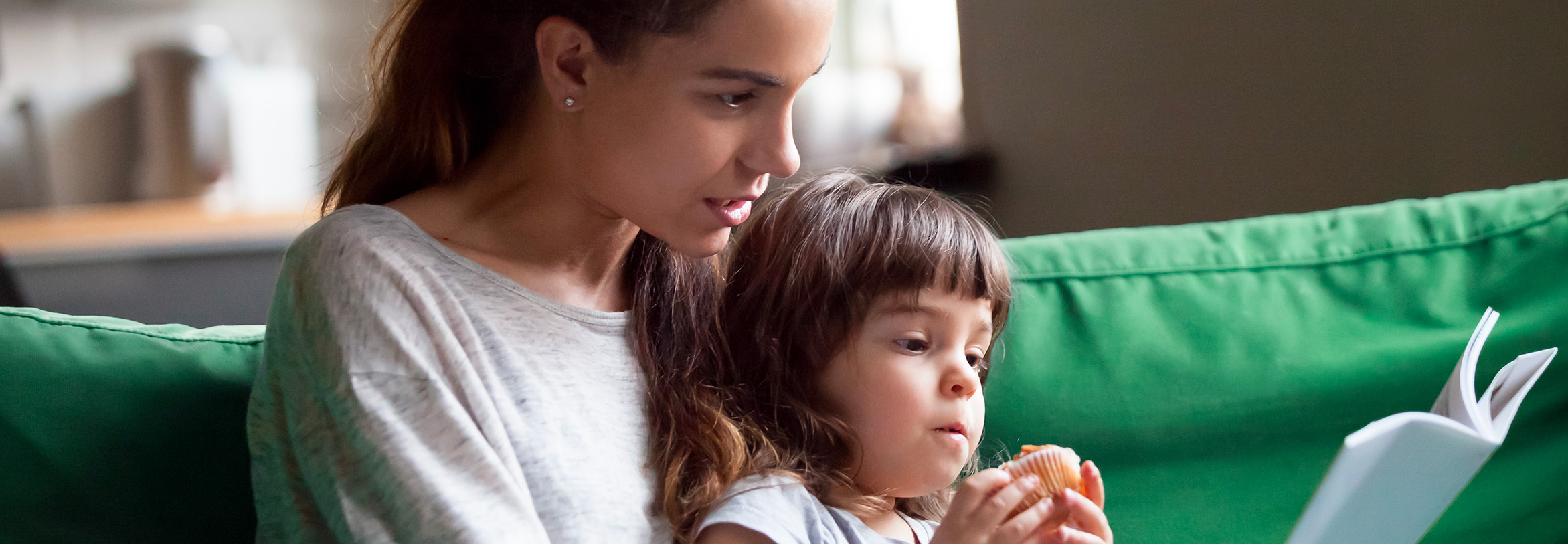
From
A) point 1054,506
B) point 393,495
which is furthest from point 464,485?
point 1054,506

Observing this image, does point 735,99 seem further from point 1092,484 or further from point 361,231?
point 1092,484

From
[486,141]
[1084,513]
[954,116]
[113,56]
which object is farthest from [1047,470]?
[113,56]

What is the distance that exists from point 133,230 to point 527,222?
230 centimetres

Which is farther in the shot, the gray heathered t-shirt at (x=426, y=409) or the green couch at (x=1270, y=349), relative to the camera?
the green couch at (x=1270, y=349)

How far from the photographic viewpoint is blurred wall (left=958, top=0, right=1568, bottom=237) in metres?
1.50

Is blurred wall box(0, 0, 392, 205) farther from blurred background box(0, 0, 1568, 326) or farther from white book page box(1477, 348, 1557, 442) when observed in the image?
white book page box(1477, 348, 1557, 442)

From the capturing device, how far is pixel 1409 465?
698 millimetres

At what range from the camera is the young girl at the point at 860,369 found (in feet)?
2.91

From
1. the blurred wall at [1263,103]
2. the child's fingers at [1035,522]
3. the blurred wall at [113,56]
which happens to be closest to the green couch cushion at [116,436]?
the child's fingers at [1035,522]

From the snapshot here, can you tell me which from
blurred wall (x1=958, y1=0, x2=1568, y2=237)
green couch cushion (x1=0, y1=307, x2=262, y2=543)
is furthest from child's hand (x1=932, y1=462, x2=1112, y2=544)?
blurred wall (x1=958, y1=0, x2=1568, y2=237)

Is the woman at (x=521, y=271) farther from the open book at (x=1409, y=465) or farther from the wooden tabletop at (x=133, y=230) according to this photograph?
the wooden tabletop at (x=133, y=230)

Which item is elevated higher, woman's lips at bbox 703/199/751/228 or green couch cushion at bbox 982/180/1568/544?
woman's lips at bbox 703/199/751/228

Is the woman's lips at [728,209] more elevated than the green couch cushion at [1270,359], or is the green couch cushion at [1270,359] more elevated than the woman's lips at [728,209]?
the woman's lips at [728,209]

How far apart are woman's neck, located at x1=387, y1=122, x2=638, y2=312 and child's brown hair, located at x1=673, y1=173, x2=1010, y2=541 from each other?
13 centimetres
